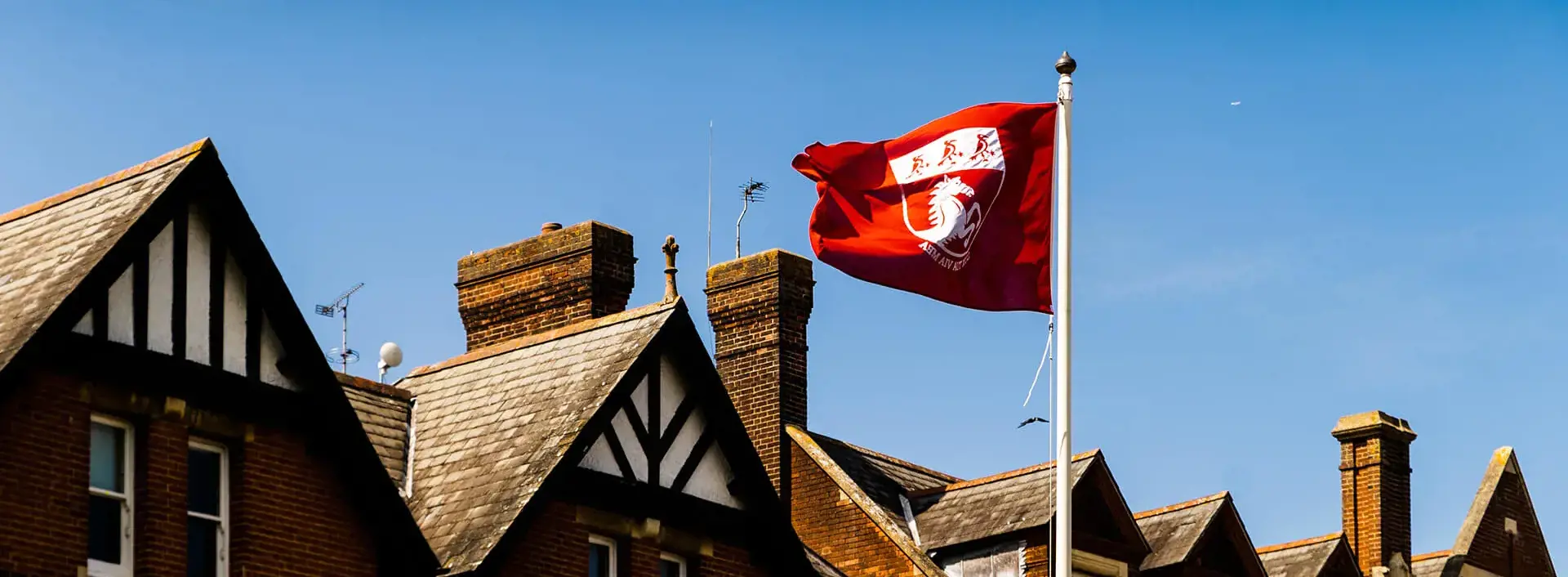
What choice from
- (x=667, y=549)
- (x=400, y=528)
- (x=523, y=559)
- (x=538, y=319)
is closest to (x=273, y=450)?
(x=400, y=528)

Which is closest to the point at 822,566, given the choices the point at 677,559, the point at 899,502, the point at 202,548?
the point at 677,559

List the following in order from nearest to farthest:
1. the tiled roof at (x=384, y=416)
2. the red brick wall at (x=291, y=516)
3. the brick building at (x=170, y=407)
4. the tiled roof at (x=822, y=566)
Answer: the brick building at (x=170, y=407) → the red brick wall at (x=291, y=516) → the tiled roof at (x=384, y=416) → the tiled roof at (x=822, y=566)

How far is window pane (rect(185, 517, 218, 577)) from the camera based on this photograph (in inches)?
858

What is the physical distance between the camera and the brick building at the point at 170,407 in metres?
20.5

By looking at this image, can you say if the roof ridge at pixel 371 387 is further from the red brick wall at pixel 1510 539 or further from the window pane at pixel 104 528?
the red brick wall at pixel 1510 539

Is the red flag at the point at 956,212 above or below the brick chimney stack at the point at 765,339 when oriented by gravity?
below

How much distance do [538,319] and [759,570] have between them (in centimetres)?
513

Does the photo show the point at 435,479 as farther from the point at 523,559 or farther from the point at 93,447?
the point at 93,447

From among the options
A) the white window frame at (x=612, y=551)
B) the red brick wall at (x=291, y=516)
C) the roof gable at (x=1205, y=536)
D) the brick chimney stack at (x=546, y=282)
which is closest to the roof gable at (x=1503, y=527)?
the roof gable at (x=1205, y=536)

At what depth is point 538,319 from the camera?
31.1 metres

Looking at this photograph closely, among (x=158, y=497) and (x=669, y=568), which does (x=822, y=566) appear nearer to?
(x=669, y=568)

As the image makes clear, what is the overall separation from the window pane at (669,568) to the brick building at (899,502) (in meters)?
4.30

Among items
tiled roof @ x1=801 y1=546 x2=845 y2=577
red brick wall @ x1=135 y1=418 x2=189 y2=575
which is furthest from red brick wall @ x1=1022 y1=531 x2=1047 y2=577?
red brick wall @ x1=135 y1=418 x2=189 y2=575

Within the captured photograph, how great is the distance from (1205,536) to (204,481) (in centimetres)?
1640
